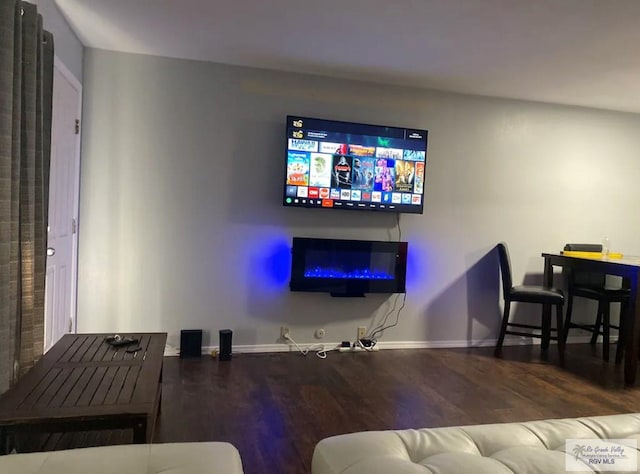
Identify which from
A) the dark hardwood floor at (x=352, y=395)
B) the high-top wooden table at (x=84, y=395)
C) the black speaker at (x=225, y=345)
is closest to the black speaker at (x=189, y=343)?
the dark hardwood floor at (x=352, y=395)

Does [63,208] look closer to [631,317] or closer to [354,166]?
[354,166]

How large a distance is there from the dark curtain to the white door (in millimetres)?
604

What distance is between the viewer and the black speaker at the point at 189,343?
3.66m

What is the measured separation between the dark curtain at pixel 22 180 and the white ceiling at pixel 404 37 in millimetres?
846

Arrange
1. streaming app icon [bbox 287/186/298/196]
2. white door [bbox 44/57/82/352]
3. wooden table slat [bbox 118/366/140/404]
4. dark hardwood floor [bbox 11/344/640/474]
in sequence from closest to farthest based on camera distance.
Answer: wooden table slat [bbox 118/366/140/404] < dark hardwood floor [bbox 11/344/640/474] < white door [bbox 44/57/82/352] < streaming app icon [bbox 287/186/298/196]

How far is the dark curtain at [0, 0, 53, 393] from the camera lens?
185cm

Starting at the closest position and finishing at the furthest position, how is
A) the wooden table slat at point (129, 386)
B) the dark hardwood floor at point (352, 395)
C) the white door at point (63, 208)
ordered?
the wooden table slat at point (129, 386) < the dark hardwood floor at point (352, 395) < the white door at point (63, 208)

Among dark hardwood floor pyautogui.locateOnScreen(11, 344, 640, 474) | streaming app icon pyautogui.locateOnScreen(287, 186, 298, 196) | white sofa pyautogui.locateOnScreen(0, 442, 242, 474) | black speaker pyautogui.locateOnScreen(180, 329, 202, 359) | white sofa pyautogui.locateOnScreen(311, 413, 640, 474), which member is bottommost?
dark hardwood floor pyautogui.locateOnScreen(11, 344, 640, 474)

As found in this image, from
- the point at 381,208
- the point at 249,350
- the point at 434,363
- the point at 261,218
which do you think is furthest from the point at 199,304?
the point at 434,363

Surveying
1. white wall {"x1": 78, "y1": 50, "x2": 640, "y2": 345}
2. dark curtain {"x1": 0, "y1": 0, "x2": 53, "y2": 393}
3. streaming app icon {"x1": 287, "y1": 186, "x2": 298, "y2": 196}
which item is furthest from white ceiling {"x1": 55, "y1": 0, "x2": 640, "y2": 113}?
streaming app icon {"x1": 287, "y1": 186, "x2": 298, "y2": 196}

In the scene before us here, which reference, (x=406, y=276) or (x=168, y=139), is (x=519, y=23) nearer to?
(x=406, y=276)

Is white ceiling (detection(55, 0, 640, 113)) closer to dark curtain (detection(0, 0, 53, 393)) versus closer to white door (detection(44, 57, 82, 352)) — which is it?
white door (detection(44, 57, 82, 352))

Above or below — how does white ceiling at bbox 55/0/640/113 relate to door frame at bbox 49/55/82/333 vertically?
above

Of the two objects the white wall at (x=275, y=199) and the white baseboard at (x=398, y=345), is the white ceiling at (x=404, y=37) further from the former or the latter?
the white baseboard at (x=398, y=345)
